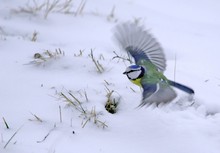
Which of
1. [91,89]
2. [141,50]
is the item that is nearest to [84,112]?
[91,89]

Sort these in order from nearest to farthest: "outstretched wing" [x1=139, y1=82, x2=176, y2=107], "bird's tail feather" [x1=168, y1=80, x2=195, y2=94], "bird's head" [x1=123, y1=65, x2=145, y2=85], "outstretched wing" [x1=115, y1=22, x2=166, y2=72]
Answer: "outstretched wing" [x1=139, y1=82, x2=176, y2=107]
"bird's tail feather" [x1=168, y1=80, x2=195, y2=94]
"bird's head" [x1=123, y1=65, x2=145, y2=85]
"outstretched wing" [x1=115, y1=22, x2=166, y2=72]

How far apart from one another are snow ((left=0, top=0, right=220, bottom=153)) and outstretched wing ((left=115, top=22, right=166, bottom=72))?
10.5 inches

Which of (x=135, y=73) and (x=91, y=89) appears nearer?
(x=135, y=73)

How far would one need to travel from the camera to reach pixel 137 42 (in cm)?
297

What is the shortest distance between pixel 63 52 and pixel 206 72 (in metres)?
1.19

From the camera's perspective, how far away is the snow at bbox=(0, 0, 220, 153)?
2.58m

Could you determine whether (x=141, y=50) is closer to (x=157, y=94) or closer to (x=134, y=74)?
(x=134, y=74)

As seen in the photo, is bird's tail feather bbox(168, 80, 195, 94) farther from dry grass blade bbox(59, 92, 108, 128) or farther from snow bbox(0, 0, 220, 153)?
dry grass blade bbox(59, 92, 108, 128)

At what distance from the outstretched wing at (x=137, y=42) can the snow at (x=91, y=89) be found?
266 millimetres

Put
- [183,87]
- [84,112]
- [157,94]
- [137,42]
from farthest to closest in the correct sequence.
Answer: [137,42]
[84,112]
[183,87]
[157,94]

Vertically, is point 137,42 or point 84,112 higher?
point 137,42

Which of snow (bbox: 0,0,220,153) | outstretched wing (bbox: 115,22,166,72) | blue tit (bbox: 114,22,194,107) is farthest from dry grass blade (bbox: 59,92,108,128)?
outstretched wing (bbox: 115,22,166,72)

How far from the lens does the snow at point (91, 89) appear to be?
258 centimetres

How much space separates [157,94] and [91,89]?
0.84 metres
